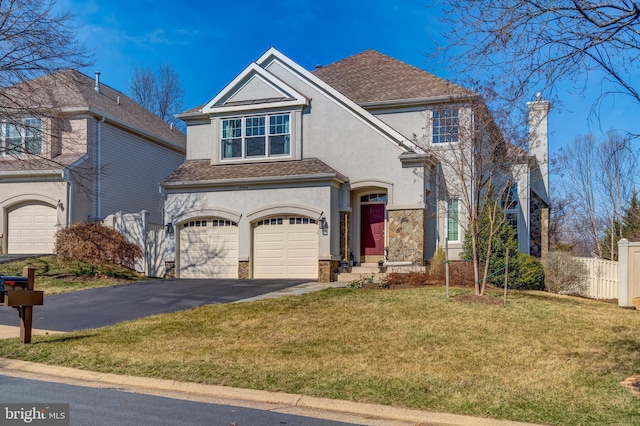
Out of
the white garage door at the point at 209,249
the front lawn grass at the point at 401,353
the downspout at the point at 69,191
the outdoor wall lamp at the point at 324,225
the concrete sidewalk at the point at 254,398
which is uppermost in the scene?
the downspout at the point at 69,191

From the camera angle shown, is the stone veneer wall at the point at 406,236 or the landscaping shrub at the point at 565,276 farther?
the landscaping shrub at the point at 565,276

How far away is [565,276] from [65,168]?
767 inches

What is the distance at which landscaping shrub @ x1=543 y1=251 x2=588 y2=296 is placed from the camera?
20688 mm

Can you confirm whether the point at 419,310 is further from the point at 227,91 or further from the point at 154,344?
the point at 227,91

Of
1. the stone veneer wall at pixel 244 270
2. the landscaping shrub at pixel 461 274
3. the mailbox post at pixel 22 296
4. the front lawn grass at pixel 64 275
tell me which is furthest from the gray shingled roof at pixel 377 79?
the mailbox post at pixel 22 296

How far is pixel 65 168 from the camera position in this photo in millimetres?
23141

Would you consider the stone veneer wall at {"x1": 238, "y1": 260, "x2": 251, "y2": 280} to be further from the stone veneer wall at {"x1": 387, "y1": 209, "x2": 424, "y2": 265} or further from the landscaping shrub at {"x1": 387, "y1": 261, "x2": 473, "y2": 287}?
the landscaping shrub at {"x1": 387, "y1": 261, "x2": 473, "y2": 287}

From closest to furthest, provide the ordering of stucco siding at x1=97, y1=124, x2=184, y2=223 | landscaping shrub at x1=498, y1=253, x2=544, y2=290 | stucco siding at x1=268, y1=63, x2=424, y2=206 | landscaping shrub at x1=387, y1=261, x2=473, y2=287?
landscaping shrub at x1=387, y1=261, x2=473, y2=287 < landscaping shrub at x1=498, y1=253, x2=544, y2=290 < stucco siding at x1=268, y1=63, x2=424, y2=206 < stucco siding at x1=97, y1=124, x2=184, y2=223

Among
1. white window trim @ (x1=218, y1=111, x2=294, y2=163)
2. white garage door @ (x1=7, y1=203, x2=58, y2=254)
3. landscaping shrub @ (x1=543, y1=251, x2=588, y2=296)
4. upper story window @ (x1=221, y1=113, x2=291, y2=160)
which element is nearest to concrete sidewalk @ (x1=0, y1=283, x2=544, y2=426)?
white window trim @ (x1=218, y1=111, x2=294, y2=163)

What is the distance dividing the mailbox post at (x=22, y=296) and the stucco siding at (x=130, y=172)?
→ 15.0m

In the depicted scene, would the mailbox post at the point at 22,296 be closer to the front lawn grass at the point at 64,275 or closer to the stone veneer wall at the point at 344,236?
the front lawn grass at the point at 64,275

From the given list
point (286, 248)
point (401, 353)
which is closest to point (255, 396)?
point (401, 353)

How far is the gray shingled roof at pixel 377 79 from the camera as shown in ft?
74.2

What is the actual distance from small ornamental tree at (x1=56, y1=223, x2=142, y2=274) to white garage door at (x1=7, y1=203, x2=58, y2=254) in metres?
3.69
